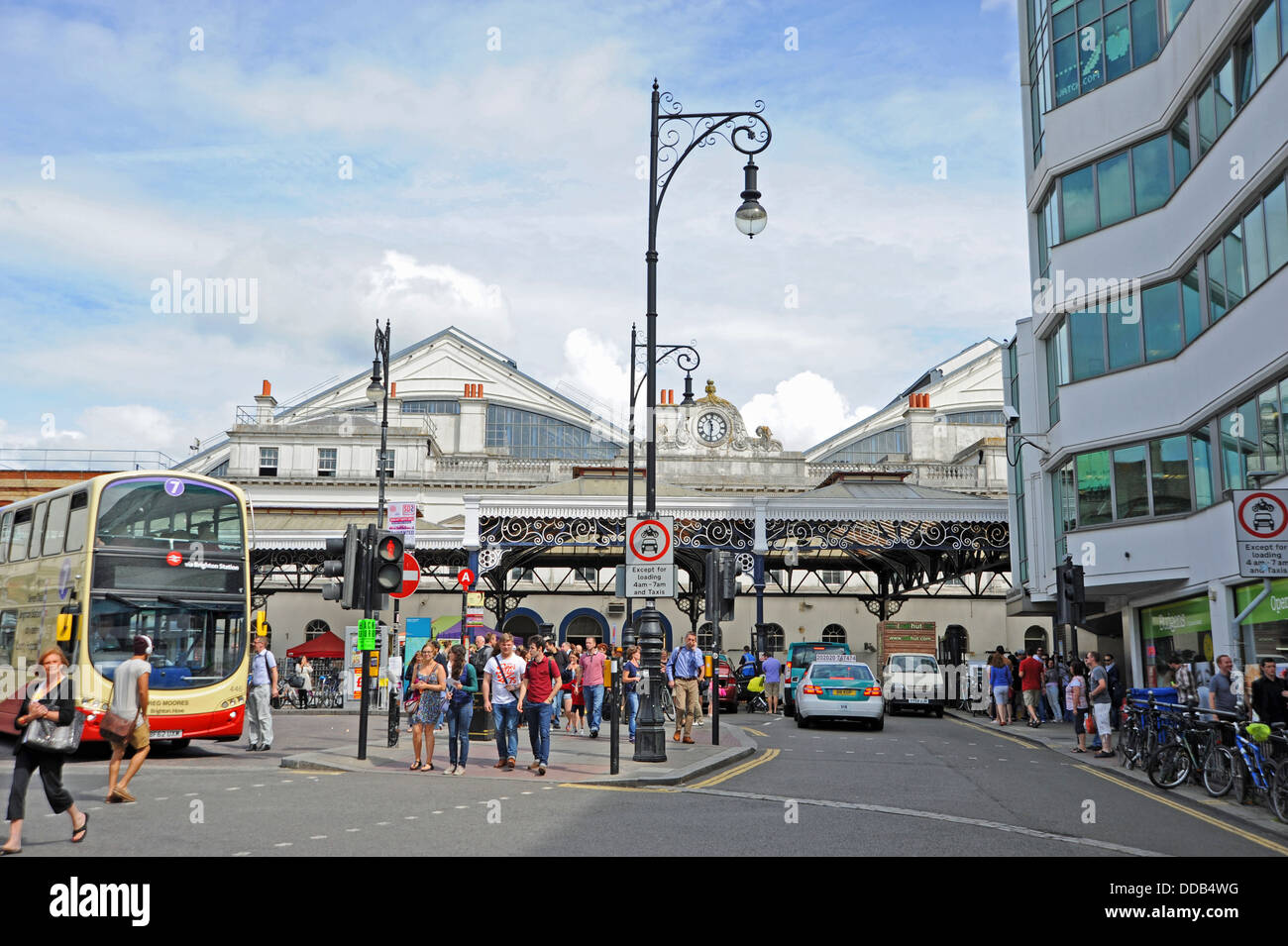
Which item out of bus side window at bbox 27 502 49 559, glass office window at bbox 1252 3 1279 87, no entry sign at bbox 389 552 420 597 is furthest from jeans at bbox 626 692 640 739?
glass office window at bbox 1252 3 1279 87

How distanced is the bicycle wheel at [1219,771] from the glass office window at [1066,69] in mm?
17163

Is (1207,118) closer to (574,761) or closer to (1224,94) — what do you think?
(1224,94)

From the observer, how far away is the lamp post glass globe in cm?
1623

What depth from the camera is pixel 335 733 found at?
23.2 meters

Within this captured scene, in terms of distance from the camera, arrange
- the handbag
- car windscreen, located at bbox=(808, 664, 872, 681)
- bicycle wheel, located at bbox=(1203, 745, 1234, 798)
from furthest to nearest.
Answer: car windscreen, located at bbox=(808, 664, 872, 681) → bicycle wheel, located at bbox=(1203, 745, 1234, 798) → the handbag

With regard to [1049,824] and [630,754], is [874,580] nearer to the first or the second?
[630,754]

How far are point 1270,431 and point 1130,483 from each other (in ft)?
17.5

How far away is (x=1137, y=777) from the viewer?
16.3 m

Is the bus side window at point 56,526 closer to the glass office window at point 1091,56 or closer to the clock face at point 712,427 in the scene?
the glass office window at point 1091,56

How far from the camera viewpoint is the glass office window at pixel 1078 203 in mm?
25650

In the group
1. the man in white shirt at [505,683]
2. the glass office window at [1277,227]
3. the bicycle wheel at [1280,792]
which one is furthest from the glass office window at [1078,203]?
the man in white shirt at [505,683]

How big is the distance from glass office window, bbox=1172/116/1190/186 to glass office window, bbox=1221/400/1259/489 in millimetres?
5008

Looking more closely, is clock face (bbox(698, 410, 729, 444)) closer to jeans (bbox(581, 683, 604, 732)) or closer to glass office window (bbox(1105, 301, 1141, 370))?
glass office window (bbox(1105, 301, 1141, 370))

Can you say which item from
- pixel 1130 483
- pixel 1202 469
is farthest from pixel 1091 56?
pixel 1202 469
